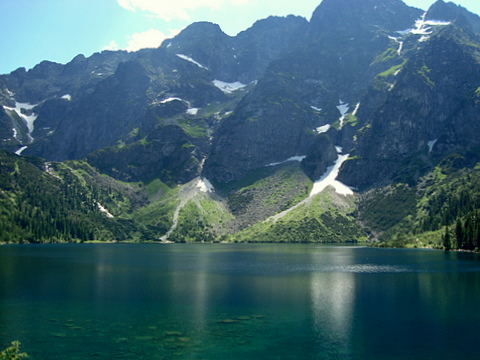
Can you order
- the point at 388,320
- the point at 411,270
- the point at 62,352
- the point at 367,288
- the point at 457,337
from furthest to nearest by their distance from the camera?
the point at 411,270 → the point at 367,288 → the point at 388,320 → the point at 457,337 → the point at 62,352

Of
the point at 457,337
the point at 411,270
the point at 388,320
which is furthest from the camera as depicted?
the point at 411,270

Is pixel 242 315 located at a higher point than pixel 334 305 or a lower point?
higher

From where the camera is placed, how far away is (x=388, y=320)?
64.2 meters

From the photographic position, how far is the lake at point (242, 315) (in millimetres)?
51125

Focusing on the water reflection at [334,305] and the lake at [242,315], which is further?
the water reflection at [334,305]

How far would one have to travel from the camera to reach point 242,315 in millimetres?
67750

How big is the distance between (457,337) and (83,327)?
49.3 m

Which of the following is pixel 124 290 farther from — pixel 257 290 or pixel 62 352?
pixel 62 352

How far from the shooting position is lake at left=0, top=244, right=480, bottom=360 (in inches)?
2013

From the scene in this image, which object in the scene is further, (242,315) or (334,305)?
(334,305)

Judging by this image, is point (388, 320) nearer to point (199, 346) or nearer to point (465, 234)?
point (199, 346)

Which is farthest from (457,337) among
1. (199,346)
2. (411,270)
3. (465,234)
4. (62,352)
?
(465,234)

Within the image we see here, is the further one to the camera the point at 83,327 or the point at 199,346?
the point at 83,327

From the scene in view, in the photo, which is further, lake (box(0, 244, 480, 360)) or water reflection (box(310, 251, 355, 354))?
water reflection (box(310, 251, 355, 354))
